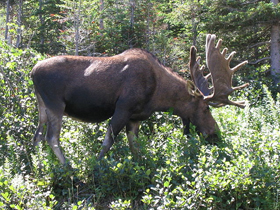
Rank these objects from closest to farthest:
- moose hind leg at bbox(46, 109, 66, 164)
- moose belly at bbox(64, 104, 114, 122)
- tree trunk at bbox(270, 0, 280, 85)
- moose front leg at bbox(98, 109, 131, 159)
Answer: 1. moose hind leg at bbox(46, 109, 66, 164)
2. moose front leg at bbox(98, 109, 131, 159)
3. moose belly at bbox(64, 104, 114, 122)
4. tree trunk at bbox(270, 0, 280, 85)

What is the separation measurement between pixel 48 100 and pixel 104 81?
1.00 metres

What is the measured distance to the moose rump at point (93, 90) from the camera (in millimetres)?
6003

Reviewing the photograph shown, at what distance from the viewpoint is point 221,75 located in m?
6.63

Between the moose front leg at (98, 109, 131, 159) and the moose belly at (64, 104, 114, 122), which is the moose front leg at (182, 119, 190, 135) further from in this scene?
the moose belly at (64, 104, 114, 122)

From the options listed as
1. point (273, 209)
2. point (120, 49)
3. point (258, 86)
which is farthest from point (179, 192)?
point (120, 49)

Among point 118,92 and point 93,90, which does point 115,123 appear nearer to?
point 118,92

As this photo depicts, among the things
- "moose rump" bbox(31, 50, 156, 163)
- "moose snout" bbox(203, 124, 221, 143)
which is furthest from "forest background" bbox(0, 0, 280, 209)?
"moose rump" bbox(31, 50, 156, 163)

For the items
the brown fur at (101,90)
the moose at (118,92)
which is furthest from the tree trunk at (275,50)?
the brown fur at (101,90)

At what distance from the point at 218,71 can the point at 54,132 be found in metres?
3.16

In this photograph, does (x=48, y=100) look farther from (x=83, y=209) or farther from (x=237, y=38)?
(x=237, y=38)

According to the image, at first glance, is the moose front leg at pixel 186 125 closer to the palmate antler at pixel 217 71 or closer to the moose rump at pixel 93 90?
the palmate antler at pixel 217 71

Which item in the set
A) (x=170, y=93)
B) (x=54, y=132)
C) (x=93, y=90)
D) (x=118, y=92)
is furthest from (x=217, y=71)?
(x=54, y=132)

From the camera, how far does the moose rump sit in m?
6.00

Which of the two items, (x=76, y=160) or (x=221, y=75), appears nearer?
(x=76, y=160)
